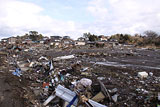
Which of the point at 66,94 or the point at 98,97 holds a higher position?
the point at 66,94

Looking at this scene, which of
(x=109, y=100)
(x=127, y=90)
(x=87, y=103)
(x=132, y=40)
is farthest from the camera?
(x=132, y=40)

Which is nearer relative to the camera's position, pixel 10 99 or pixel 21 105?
pixel 21 105

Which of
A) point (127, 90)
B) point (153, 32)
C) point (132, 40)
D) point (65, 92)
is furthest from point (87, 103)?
point (153, 32)

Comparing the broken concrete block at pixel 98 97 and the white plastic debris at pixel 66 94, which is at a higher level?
the white plastic debris at pixel 66 94

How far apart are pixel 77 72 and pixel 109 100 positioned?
351 centimetres

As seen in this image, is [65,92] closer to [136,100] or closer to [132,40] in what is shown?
[136,100]

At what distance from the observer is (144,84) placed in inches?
190

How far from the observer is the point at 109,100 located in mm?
3510

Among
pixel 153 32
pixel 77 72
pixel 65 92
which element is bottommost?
pixel 77 72

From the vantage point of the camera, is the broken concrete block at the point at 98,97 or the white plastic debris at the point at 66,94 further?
the broken concrete block at the point at 98,97

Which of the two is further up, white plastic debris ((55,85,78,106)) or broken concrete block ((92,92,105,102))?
white plastic debris ((55,85,78,106))

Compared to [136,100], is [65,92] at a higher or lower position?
higher

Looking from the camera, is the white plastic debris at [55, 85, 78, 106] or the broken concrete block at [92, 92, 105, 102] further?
the broken concrete block at [92, 92, 105, 102]

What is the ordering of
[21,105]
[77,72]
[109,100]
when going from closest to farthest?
[21,105] → [109,100] → [77,72]
